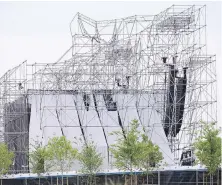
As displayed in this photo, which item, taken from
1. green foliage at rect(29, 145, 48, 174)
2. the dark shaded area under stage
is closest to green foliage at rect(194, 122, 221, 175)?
the dark shaded area under stage

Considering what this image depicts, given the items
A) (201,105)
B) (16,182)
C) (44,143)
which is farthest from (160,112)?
(16,182)

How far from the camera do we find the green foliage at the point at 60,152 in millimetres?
46531

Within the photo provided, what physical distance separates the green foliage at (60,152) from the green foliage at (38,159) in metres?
0.38

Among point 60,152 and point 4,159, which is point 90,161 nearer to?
point 60,152

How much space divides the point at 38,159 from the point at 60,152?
1713 mm

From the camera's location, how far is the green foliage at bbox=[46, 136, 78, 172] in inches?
1832

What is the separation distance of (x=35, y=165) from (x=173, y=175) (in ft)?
31.6

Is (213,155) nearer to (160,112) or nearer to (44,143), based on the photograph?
(160,112)

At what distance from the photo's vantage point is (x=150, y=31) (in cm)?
5016

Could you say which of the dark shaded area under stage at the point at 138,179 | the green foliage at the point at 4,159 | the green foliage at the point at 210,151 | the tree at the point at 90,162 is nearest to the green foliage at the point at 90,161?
the tree at the point at 90,162

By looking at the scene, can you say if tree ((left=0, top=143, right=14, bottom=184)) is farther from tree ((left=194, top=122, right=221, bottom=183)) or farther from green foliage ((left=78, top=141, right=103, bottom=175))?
tree ((left=194, top=122, right=221, bottom=183))

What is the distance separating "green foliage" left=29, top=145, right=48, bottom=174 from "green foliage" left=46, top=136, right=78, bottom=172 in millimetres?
377

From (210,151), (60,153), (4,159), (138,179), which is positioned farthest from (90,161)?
(4,159)

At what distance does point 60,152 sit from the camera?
4656cm
